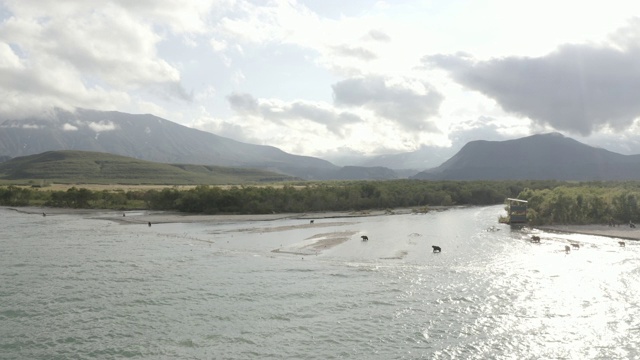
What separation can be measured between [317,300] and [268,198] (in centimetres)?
9074

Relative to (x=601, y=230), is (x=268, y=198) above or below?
above

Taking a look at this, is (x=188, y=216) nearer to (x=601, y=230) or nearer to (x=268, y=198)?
(x=268, y=198)

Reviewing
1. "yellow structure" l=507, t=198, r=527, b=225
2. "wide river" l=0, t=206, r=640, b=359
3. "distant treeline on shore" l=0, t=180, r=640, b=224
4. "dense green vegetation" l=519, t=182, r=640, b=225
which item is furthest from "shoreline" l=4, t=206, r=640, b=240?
"wide river" l=0, t=206, r=640, b=359

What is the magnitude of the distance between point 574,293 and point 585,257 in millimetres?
18497

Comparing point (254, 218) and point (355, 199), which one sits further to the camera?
point (355, 199)

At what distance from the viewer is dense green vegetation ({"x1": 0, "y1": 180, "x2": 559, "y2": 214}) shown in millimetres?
121750

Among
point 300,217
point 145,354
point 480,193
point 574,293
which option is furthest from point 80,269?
point 480,193

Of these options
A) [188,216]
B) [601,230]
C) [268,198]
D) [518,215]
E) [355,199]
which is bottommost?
[188,216]

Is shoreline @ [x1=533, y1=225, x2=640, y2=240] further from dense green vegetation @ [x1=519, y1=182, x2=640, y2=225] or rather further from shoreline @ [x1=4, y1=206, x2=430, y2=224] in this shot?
shoreline @ [x1=4, y1=206, x2=430, y2=224]

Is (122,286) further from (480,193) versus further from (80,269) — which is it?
(480,193)

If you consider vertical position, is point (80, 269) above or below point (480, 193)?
below

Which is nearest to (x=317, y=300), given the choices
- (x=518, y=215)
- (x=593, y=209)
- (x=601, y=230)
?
(x=601, y=230)

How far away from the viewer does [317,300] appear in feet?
113

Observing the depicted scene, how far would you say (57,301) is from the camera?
33.2 m
